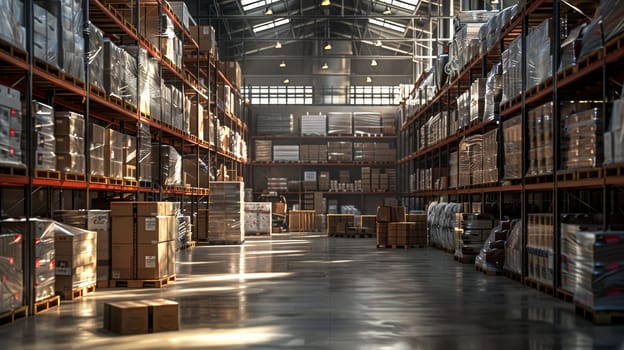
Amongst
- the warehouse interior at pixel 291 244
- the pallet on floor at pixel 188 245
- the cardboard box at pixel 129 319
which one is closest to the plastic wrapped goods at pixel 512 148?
the warehouse interior at pixel 291 244

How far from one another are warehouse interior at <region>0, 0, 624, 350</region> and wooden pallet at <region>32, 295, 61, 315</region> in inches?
0.9

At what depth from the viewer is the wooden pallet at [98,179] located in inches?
388

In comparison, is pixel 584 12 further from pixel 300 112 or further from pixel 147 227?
pixel 300 112

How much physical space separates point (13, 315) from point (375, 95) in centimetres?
3088

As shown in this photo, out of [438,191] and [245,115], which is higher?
[245,115]

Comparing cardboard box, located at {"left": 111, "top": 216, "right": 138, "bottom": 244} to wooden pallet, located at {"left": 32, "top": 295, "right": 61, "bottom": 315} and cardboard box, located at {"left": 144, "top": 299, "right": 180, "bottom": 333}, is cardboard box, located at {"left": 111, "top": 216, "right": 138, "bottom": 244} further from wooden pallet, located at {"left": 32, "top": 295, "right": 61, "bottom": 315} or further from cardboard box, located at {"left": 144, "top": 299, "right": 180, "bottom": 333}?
cardboard box, located at {"left": 144, "top": 299, "right": 180, "bottom": 333}

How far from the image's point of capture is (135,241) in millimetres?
9297

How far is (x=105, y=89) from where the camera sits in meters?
10.4

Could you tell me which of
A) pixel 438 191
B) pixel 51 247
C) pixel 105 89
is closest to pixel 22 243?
pixel 51 247

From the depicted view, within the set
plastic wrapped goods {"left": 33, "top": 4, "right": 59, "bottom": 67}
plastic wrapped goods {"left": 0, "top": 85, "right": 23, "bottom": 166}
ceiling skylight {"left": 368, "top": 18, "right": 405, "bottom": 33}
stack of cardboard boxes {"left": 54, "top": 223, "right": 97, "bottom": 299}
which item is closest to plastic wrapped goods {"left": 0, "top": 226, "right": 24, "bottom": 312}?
plastic wrapped goods {"left": 0, "top": 85, "right": 23, "bottom": 166}

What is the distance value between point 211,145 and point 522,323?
47.5 ft

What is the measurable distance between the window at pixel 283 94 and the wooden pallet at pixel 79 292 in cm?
2768

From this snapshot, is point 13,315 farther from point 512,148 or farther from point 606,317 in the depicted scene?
point 512,148

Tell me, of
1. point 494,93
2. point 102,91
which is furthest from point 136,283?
point 494,93
